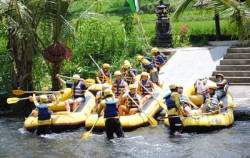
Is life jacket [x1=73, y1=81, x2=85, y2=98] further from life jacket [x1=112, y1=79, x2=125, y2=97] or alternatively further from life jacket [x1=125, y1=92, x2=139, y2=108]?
life jacket [x1=125, y1=92, x2=139, y2=108]

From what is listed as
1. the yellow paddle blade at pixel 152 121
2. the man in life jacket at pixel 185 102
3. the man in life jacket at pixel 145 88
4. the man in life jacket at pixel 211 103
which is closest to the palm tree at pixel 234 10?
the man in life jacket at pixel 211 103

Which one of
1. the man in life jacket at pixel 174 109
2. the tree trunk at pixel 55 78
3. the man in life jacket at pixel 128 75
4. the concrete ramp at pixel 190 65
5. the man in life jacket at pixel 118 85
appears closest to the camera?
the man in life jacket at pixel 174 109

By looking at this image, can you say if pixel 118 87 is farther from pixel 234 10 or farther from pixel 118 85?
pixel 234 10

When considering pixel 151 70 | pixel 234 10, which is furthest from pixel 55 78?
pixel 234 10

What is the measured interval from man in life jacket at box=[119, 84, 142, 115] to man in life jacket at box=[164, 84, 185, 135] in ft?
4.22

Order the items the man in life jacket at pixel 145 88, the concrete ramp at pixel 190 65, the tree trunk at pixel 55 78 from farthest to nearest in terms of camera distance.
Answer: the concrete ramp at pixel 190 65
the tree trunk at pixel 55 78
the man in life jacket at pixel 145 88

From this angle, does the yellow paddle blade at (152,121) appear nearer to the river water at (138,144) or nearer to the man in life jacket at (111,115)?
the river water at (138,144)

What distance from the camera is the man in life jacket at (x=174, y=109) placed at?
536 inches

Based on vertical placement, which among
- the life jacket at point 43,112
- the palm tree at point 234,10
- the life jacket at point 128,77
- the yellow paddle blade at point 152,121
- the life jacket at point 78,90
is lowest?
the yellow paddle blade at point 152,121

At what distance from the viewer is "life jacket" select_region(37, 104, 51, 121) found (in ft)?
46.5

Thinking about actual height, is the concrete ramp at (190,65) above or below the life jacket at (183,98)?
above

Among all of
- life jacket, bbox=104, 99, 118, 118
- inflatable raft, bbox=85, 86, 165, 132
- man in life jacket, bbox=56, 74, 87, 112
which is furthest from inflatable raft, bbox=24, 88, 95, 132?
life jacket, bbox=104, 99, 118, 118

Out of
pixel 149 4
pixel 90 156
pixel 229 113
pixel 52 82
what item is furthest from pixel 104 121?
pixel 149 4

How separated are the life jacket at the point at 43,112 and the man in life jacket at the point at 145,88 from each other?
281 cm
